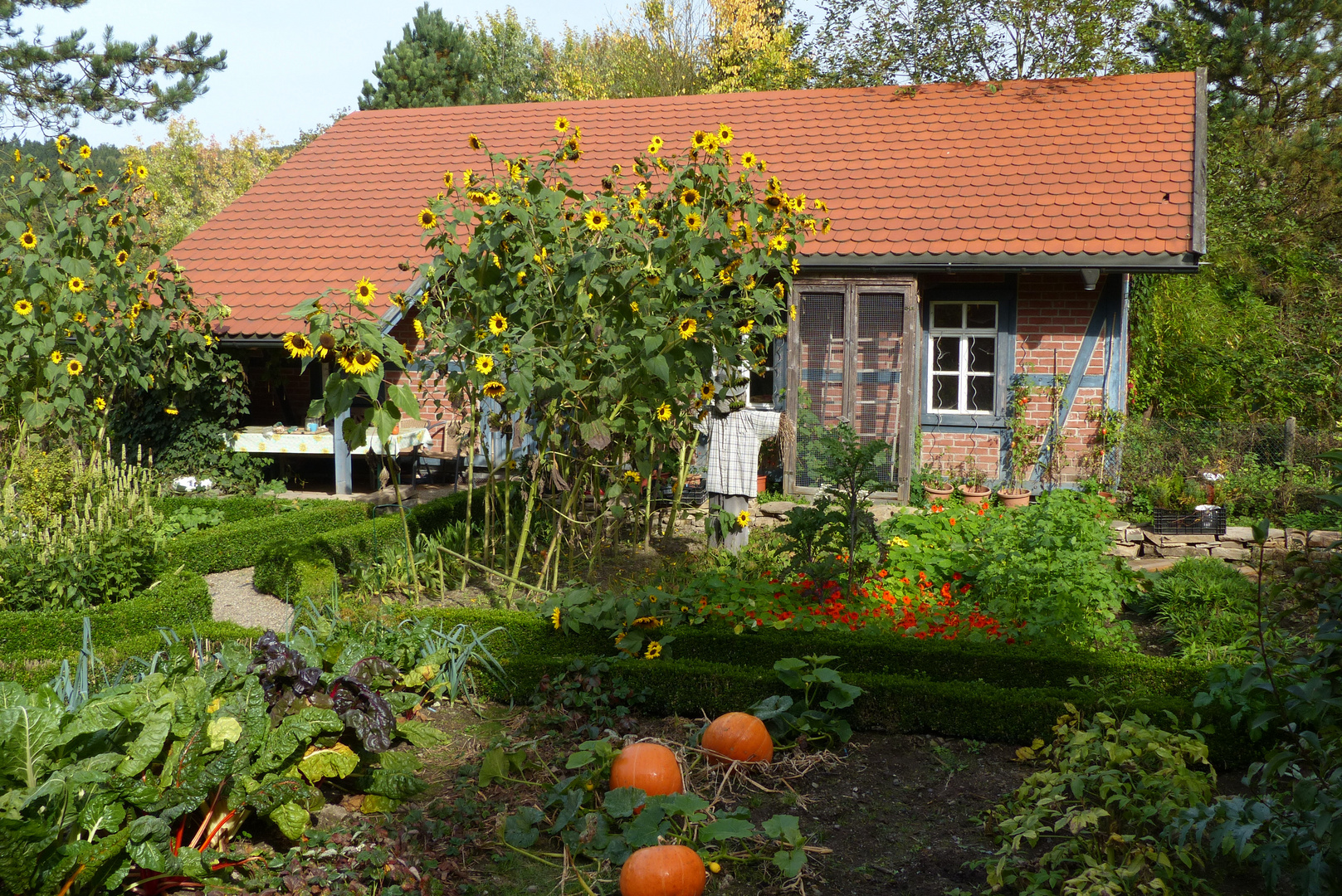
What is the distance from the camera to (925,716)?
451 centimetres

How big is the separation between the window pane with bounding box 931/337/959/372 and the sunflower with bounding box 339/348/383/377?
737 cm

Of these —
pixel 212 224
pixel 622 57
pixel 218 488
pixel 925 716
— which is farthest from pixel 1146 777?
pixel 622 57

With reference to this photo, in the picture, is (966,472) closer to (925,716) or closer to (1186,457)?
(1186,457)

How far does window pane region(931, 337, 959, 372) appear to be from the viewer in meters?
10.7

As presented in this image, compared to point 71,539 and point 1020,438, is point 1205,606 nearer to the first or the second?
point 1020,438

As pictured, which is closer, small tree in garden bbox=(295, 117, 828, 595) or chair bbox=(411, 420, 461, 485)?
small tree in garden bbox=(295, 117, 828, 595)

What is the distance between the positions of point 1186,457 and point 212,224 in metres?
12.1

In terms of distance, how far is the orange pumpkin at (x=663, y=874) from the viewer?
9.90 ft

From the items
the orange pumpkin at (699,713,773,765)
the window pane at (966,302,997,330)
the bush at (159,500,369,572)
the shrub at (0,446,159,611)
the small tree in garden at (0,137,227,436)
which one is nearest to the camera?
the orange pumpkin at (699,713,773,765)

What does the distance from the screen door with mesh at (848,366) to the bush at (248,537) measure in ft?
15.0

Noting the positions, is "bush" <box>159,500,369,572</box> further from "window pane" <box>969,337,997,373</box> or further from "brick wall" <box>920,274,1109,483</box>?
"brick wall" <box>920,274,1109,483</box>

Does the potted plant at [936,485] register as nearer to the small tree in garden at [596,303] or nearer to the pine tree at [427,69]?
the small tree in garden at [596,303]

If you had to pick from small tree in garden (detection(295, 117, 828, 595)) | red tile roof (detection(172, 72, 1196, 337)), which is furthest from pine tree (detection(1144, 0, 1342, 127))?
small tree in garden (detection(295, 117, 828, 595))

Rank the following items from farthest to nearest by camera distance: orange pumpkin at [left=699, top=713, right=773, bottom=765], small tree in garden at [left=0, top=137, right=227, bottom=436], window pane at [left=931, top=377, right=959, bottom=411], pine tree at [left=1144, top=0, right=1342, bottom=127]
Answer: pine tree at [left=1144, top=0, right=1342, bottom=127] → window pane at [left=931, top=377, right=959, bottom=411] → small tree in garden at [left=0, top=137, right=227, bottom=436] → orange pumpkin at [left=699, top=713, right=773, bottom=765]
